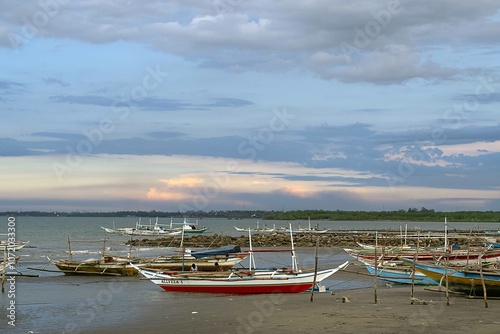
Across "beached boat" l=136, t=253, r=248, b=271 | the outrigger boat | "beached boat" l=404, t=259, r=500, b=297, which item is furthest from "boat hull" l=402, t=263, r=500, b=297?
"beached boat" l=136, t=253, r=248, b=271

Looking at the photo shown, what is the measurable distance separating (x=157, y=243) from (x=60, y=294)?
46.5 meters

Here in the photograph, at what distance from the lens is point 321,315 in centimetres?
1669

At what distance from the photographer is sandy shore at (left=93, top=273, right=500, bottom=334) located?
48.8 feet

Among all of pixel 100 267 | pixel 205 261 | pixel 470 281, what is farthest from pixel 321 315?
pixel 100 267

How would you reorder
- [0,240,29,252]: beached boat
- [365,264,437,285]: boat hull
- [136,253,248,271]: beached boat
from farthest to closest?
1. [136,253,248,271]: beached boat
2. [0,240,29,252]: beached boat
3. [365,264,437,285]: boat hull

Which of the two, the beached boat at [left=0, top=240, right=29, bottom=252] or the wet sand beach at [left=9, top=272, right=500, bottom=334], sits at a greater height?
the beached boat at [left=0, top=240, right=29, bottom=252]

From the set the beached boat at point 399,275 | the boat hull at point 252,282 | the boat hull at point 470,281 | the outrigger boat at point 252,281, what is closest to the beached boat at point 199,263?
the outrigger boat at point 252,281

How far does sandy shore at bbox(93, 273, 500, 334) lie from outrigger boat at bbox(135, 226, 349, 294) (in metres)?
0.72

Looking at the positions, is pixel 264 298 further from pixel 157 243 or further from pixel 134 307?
pixel 157 243

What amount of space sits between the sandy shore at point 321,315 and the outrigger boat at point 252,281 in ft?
2.36

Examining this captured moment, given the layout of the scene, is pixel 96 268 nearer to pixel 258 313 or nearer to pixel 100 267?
pixel 100 267

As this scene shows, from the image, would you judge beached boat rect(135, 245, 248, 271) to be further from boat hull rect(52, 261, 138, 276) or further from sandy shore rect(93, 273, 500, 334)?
sandy shore rect(93, 273, 500, 334)

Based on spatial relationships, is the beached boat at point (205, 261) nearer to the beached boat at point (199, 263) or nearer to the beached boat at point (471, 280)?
the beached boat at point (199, 263)

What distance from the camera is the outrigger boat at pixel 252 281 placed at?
73.5 ft
